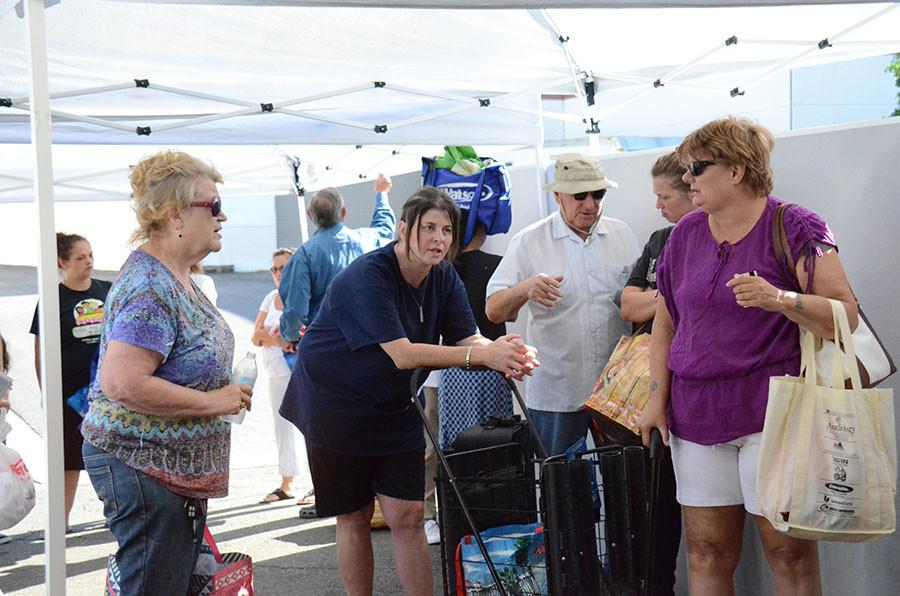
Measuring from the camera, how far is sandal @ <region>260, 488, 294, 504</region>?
7.59m

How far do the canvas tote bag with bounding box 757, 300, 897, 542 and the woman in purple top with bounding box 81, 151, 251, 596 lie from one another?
1496 millimetres

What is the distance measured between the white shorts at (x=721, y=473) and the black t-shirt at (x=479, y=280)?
7.28 ft

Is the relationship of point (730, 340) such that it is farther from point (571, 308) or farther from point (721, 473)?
point (571, 308)

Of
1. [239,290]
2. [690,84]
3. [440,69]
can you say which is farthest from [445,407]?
[239,290]

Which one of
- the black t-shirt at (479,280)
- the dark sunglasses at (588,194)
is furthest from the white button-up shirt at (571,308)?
the black t-shirt at (479,280)

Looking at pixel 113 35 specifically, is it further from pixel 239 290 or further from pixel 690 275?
pixel 239 290

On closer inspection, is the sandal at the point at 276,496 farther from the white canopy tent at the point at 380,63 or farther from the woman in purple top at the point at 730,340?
the woman in purple top at the point at 730,340

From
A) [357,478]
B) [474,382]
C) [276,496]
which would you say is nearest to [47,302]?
[357,478]

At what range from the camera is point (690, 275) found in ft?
10.5

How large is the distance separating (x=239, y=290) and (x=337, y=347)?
19.3m

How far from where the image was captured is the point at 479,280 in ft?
17.7

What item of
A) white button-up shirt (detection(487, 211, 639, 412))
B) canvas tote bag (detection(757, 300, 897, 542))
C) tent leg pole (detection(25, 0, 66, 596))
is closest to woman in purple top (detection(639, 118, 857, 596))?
canvas tote bag (detection(757, 300, 897, 542))

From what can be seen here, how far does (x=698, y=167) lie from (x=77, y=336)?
444cm

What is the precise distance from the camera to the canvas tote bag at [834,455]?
279 cm
